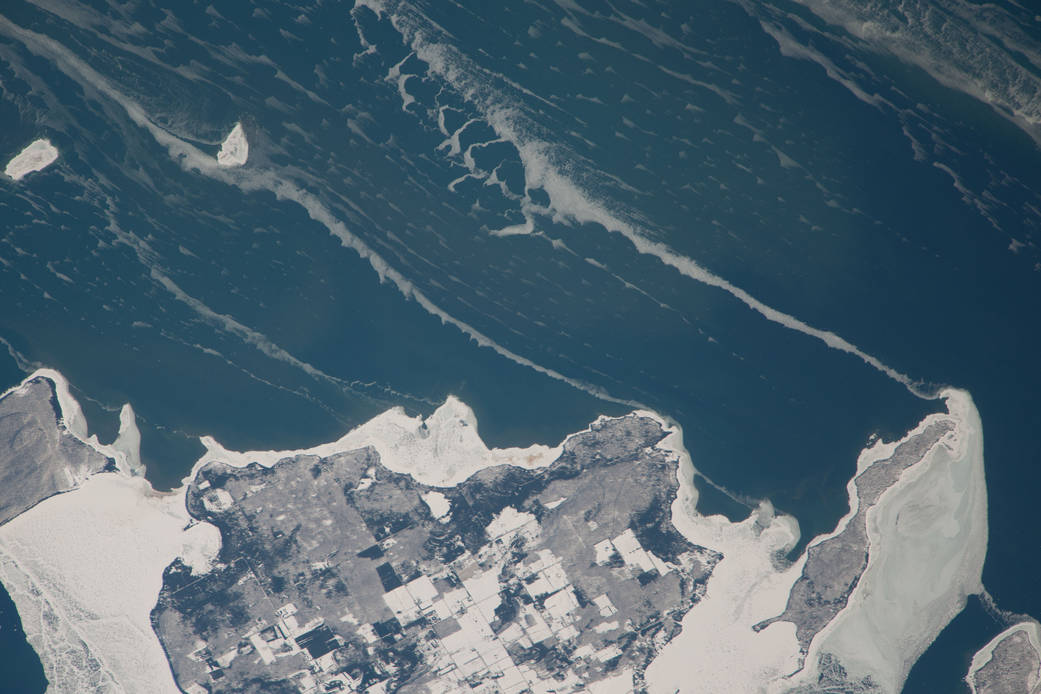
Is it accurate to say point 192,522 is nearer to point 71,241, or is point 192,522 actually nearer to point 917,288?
point 71,241

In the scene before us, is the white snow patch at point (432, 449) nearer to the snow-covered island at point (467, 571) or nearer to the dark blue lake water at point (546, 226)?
the snow-covered island at point (467, 571)

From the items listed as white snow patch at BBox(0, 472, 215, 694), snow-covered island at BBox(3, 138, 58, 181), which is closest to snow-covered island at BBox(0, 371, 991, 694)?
white snow patch at BBox(0, 472, 215, 694)

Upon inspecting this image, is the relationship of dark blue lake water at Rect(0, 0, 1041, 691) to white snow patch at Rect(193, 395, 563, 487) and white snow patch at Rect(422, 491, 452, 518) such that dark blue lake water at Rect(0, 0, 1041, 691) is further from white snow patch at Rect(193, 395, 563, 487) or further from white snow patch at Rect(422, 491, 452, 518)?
white snow patch at Rect(422, 491, 452, 518)

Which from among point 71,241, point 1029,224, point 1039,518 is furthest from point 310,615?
point 1029,224

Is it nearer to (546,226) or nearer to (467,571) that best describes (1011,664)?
(467,571)

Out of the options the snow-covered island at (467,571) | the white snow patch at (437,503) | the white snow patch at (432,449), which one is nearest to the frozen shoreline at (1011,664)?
the snow-covered island at (467,571)

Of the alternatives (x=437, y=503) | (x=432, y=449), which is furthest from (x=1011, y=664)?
(x=432, y=449)

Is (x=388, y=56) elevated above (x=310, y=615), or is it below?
above
